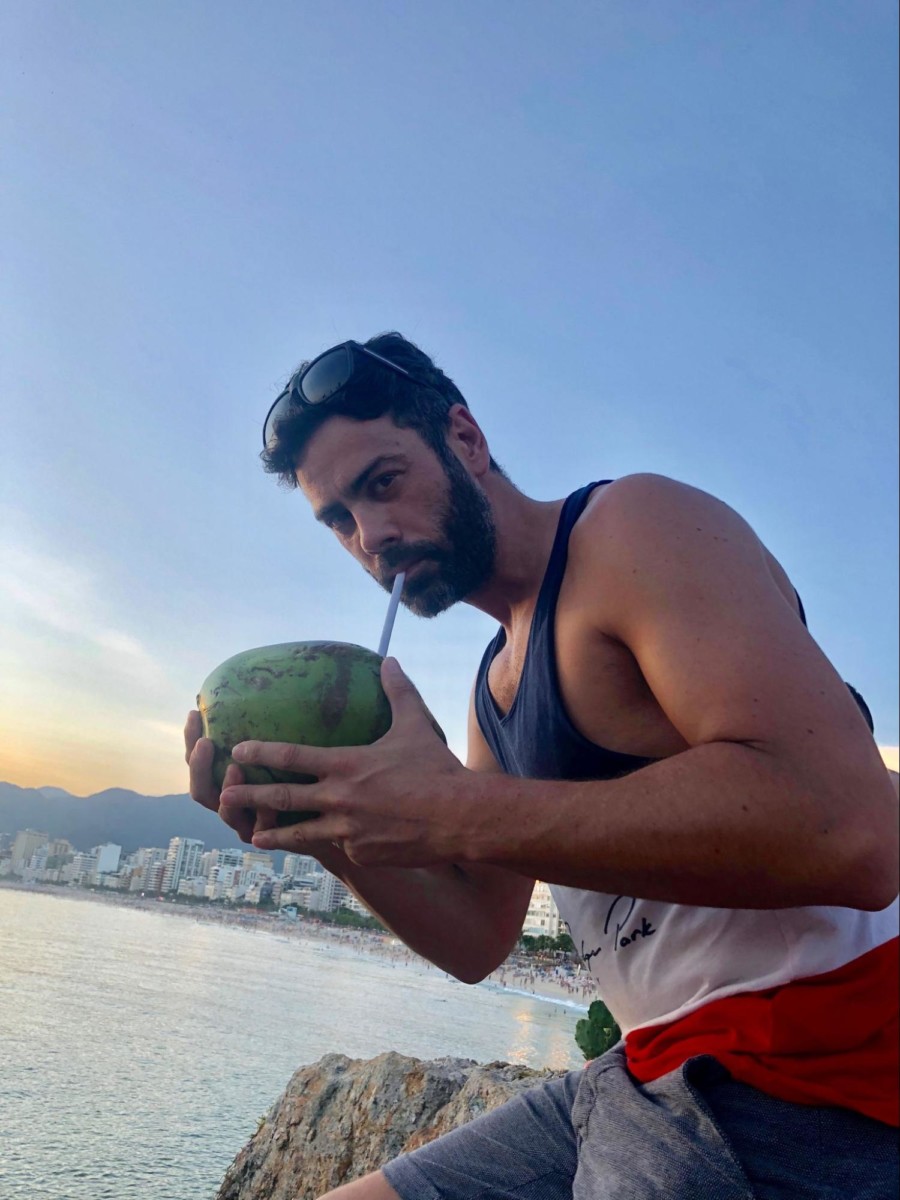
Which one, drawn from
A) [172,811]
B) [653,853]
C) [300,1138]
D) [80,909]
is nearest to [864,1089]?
[653,853]

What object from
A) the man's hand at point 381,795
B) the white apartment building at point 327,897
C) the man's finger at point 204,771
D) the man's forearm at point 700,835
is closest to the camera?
the man's forearm at point 700,835

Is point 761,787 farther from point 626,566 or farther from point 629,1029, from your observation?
point 629,1029

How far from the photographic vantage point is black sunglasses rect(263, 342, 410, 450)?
5.71 ft

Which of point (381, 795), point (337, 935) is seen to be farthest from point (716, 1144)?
point (337, 935)

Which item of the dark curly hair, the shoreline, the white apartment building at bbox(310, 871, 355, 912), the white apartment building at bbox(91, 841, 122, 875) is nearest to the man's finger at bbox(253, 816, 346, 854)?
the dark curly hair

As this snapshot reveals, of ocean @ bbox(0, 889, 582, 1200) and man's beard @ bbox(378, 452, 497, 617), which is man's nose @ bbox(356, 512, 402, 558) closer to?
man's beard @ bbox(378, 452, 497, 617)

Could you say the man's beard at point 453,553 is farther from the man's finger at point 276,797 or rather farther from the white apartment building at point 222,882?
the white apartment building at point 222,882

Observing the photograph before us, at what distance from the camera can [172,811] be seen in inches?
2852

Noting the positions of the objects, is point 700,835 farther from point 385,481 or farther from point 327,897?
point 327,897

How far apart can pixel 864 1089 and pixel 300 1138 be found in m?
3.45

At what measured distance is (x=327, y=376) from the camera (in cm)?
175

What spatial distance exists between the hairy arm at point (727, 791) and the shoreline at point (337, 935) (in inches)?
1649

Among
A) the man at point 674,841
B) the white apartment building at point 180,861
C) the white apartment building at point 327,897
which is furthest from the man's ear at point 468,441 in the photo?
the white apartment building at point 180,861

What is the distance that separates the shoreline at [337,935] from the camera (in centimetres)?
4388
